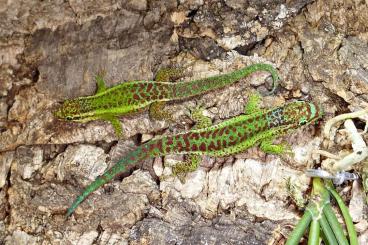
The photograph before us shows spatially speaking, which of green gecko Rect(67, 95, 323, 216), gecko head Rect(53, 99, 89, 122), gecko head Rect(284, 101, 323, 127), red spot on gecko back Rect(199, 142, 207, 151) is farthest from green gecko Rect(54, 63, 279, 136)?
gecko head Rect(284, 101, 323, 127)

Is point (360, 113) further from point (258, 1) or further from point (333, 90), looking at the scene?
point (258, 1)

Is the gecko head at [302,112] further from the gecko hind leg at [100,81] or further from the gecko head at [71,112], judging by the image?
the gecko head at [71,112]

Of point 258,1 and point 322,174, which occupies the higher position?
point 258,1

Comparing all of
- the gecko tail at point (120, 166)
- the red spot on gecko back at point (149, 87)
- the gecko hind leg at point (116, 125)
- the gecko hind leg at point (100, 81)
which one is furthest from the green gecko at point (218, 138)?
the gecko hind leg at point (100, 81)

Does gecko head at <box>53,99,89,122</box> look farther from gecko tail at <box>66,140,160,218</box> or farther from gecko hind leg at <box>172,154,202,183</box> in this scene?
gecko hind leg at <box>172,154,202,183</box>

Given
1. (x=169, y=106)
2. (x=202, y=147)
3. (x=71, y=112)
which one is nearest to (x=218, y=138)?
(x=202, y=147)

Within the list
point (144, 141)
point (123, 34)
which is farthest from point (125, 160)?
point (123, 34)

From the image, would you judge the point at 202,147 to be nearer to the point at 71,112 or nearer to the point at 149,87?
the point at 149,87
